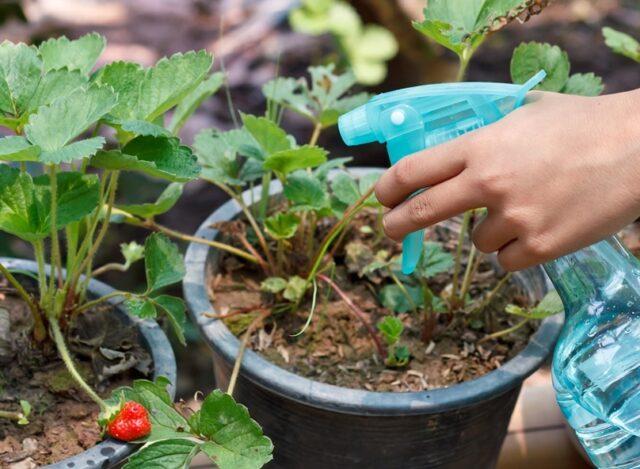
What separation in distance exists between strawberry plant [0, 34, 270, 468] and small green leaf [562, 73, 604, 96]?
0.41m

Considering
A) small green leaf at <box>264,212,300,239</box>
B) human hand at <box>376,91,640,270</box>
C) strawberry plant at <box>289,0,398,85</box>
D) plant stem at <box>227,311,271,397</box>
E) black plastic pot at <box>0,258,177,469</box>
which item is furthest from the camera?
strawberry plant at <box>289,0,398,85</box>

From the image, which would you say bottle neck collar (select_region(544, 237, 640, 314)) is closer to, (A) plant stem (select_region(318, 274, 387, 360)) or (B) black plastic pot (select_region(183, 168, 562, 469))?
(B) black plastic pot (select_region(183, 168, 562, 469))

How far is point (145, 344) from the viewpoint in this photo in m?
0.93

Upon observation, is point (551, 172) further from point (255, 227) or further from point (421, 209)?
point (255, 227)

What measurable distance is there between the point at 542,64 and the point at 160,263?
0.44 metres

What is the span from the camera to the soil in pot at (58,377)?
0.82 m

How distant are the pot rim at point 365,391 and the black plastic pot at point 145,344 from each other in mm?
44

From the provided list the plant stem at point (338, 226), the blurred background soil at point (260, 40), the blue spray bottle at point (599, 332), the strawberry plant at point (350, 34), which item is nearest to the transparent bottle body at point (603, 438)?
the blue spray bottle at point (599, 332)

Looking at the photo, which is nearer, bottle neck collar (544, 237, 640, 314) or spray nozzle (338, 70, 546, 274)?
spray nozzle (338, 70, 546, 274)

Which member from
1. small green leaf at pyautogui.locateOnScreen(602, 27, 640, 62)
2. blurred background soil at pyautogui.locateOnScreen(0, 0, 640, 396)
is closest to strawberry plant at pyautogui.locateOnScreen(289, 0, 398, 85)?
blurred background soil at pyautogui.locateOnScreen(0, 0, 640, 396)

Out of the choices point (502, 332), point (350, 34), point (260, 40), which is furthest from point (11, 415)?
point (260, 40)

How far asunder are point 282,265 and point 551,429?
1.47 feet

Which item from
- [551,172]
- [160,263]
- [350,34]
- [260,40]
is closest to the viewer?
[551,172]

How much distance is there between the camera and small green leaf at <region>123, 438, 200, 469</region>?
2.41 ft
